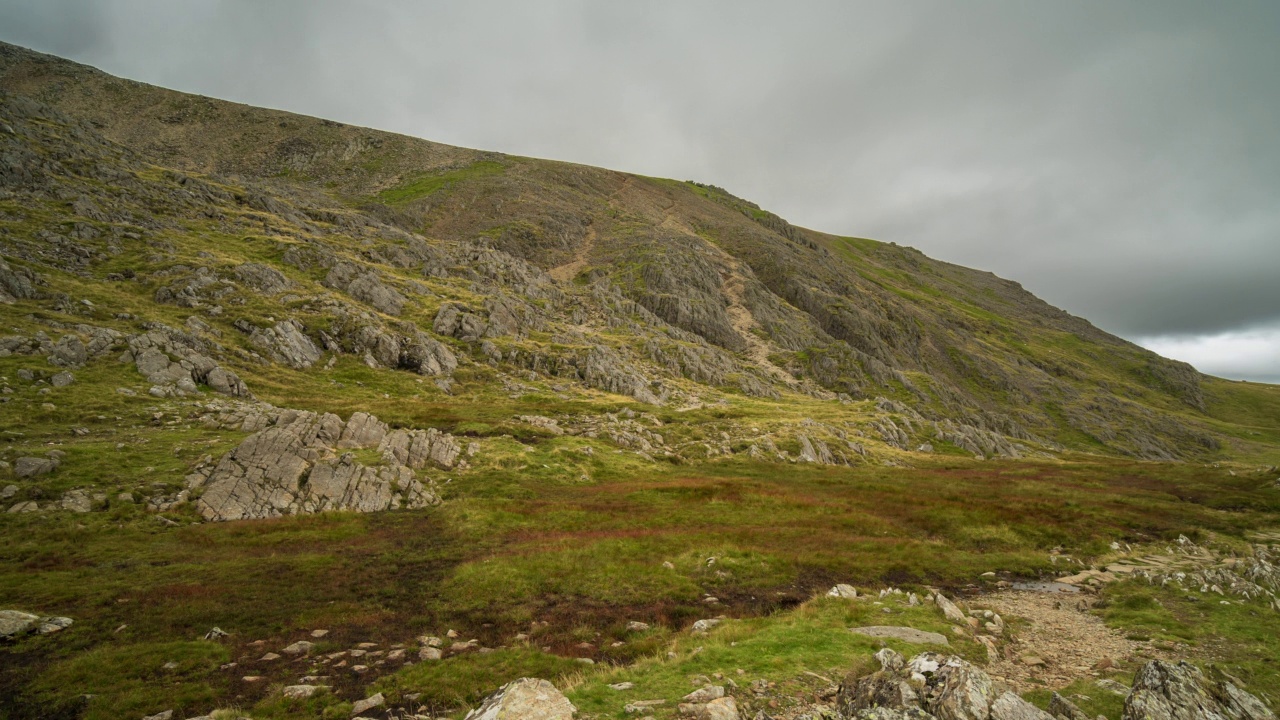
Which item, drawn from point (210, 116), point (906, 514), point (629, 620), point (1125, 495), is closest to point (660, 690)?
point (629, 620)

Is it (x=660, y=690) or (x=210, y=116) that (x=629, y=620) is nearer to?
(x=660, y=690)

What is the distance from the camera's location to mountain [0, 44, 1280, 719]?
1734cm

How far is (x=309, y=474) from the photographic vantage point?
109ft

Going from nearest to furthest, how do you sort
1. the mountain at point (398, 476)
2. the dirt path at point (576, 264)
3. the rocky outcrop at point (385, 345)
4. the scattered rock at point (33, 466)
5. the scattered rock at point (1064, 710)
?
1. the scattered rock at point (1064, 710)
2. the mountain at point (398, 476)
3. the scattered rock at point (33, 466)
4. the rocky outcrop at point (385, 345)
5. the dirt path at point (576, 264)

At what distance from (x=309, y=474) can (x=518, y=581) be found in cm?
1978

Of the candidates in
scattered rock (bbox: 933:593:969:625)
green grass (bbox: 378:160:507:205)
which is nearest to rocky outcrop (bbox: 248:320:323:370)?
scattered rock (bbox: 933:593:969:625)

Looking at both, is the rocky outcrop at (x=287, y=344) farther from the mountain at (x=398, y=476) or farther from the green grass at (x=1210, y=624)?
the green grass at (x=1210, y=624)

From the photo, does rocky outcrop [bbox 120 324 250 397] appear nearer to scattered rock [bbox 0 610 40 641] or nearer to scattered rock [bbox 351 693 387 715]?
scattered rock [bbox 0 610 40 641]

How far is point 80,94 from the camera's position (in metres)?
171

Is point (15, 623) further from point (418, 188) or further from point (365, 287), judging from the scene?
point (418, 188)

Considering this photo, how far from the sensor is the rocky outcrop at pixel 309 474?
98.8 feet

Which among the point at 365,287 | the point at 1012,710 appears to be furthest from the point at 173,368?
the point at 1012,710

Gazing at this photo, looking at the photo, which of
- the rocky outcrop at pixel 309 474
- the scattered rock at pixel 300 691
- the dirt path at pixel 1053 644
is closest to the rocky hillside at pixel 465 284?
the rocky outcrop at pixel 309 474

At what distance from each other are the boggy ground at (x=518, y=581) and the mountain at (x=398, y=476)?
18 cm
